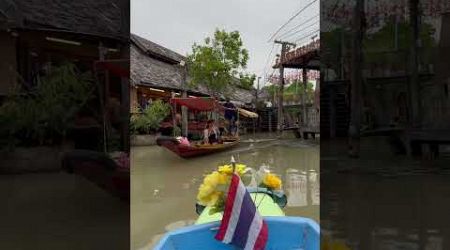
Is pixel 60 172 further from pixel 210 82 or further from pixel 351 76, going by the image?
pixel 210 82

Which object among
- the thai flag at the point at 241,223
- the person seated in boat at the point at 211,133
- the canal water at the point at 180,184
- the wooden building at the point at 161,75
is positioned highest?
the wooden building at the point at 161,75

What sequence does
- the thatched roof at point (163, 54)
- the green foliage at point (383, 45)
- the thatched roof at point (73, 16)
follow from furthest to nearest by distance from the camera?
the thatched roof at point (163, 54), the thatched roof at point (73, 16), the green foliage at point (383, 45)

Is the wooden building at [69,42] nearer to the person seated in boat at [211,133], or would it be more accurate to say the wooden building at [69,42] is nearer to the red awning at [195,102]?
the red awning at [195,102]

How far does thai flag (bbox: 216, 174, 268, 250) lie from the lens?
163cm

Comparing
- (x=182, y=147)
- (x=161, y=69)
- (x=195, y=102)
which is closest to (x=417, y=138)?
(x=182, y=147)

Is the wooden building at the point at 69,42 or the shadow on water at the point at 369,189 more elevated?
the wooden building at the point at 69,42

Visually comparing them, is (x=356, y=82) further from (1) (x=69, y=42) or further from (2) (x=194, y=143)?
(2) (x=194, y=143)

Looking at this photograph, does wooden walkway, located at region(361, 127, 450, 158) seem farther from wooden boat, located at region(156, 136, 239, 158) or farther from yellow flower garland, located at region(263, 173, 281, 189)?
wooden boat, located at region(156, 136, 239, 158)

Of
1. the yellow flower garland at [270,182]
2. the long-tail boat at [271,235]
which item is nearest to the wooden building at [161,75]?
the yellow flower garland at [270,182]

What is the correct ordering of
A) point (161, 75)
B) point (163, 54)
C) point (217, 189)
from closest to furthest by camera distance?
point (217, 189) < point (161, 75) < point (163, 54)

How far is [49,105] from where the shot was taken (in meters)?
0.68

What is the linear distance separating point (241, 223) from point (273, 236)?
345 mm

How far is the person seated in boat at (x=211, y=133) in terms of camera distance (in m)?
10.6

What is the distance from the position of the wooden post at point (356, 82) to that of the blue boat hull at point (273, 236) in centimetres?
131
